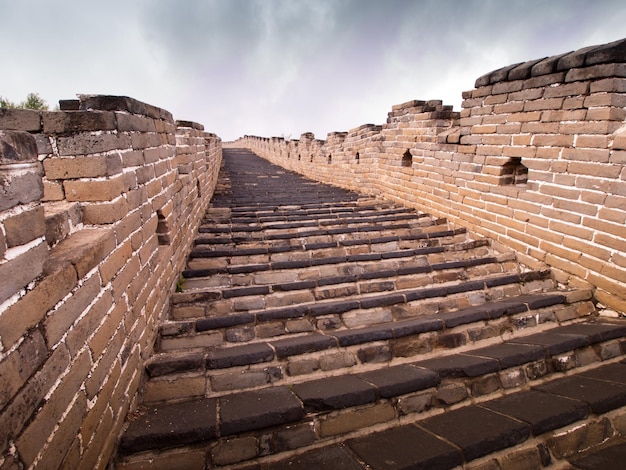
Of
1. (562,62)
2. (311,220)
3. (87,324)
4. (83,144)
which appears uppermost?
(562,62)

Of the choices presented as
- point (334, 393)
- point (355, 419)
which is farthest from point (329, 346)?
point (355, 419)

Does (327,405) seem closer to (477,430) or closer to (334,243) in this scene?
(477,430)

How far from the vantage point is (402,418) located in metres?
2.12

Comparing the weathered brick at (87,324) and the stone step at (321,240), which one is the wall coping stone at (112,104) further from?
the stone step at (321,240)

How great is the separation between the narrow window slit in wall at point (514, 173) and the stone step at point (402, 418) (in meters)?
2.08

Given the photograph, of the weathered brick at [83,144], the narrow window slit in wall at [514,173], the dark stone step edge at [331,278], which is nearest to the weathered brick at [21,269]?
the weathered brick at [83,144]

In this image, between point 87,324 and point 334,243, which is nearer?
point 87,324

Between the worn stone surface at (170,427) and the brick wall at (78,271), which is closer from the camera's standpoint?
the brick wall at (78,271)

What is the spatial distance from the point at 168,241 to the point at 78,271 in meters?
1.43

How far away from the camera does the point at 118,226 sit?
1.93 metres

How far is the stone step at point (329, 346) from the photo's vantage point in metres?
2.27

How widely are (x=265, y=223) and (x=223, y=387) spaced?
2897 millimetres

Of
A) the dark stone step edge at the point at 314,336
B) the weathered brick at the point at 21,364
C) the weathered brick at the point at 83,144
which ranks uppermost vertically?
the weathered brick at the point at 83,144

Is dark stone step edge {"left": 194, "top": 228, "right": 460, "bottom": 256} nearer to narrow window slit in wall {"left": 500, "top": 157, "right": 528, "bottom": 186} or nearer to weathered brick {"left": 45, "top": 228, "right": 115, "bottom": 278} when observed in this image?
narrow window slit in wall {"left": 500, "top": 157, "right": 528, "bottom": 186}
